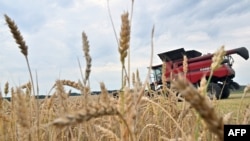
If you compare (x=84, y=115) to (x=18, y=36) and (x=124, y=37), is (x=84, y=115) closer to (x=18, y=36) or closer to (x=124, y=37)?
(x=124, y=37)

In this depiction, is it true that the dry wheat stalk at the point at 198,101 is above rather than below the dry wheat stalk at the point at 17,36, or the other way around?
below

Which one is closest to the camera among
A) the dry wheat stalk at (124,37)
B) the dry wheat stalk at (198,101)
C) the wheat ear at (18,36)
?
the dry wheat stalk at (198,101)

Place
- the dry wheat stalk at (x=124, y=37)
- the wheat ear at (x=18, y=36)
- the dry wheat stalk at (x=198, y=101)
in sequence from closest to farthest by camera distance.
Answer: the dry wheat stalk at (x=198, y=101) < the dry wheat stalk at (x=124, y=37) < the wheat ear at (x=18, y=36)

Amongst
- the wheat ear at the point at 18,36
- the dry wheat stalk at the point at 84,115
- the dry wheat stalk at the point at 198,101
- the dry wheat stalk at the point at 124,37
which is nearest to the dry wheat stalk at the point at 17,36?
the wheat ear at the point at 18,36

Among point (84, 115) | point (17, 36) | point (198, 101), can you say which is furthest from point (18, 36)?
point (198, 101)

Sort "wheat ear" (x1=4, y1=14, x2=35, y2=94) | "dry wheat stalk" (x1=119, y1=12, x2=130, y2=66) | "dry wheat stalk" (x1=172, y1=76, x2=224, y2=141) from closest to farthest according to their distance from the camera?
"dry wheat stalk" (x1=172, y1=76, x2=224, y2=141) → "dry wheat stalk" (x1=119, y1=12, x2=130, y2=66) → "wheat ear" (x1=4, y1=14, x2=35, y2=94)

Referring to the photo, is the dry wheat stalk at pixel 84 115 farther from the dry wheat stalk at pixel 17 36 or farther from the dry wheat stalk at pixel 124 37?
the dry wheat stalk at pixel 17 36

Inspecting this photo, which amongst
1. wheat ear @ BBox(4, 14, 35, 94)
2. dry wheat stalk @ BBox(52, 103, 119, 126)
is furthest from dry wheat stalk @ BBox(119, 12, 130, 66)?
wheat ear @ BBox(4, 14, 35, 94)

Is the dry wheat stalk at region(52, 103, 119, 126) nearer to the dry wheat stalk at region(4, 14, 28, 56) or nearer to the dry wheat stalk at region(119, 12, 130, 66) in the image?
the dry wheat stalk at region(119, 12, 130, 66)

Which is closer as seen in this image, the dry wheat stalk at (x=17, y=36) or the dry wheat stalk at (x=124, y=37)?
the dry wheat stalk at (x=124, y=37)

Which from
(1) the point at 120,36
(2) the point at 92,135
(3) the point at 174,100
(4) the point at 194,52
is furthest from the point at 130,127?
(4) the point at 194,52

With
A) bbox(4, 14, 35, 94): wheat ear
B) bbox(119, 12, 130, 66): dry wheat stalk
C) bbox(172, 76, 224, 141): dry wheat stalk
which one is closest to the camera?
bbox(172, 76, 224, 141): dry wheat stalk

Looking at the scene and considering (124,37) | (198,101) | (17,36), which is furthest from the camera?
(17,36)

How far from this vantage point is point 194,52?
1883 cm
